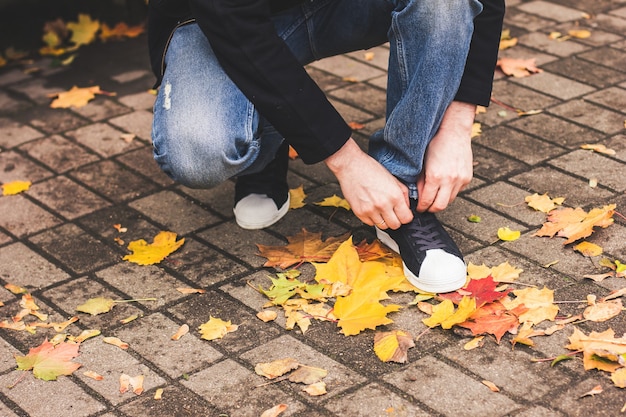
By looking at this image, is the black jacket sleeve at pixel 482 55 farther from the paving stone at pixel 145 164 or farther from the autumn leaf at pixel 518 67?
the autumn leaf at pixel 518 67

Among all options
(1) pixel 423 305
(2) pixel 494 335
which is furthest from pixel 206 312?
(2) pixel 494 335

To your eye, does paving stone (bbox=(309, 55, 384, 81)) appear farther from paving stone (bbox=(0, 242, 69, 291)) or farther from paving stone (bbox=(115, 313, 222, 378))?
paving stone (bbox=(115, 313, 222, 378))

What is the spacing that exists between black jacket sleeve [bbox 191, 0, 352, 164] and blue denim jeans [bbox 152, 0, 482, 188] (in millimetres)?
187

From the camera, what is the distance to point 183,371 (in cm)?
227

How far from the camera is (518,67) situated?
395 cm

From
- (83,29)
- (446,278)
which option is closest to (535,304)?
(446,278)

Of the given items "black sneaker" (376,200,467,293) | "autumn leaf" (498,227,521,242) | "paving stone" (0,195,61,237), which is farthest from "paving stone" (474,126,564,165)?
"paving stone" (0,195,61,237)

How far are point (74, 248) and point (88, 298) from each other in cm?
32

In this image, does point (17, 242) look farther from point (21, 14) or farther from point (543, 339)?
point (21, 14)

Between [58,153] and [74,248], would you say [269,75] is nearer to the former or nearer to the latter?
[74,248]

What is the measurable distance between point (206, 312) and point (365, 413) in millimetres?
610

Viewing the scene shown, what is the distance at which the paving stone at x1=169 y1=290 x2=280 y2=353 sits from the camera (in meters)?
2.36

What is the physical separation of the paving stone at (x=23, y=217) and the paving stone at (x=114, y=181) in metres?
0.21

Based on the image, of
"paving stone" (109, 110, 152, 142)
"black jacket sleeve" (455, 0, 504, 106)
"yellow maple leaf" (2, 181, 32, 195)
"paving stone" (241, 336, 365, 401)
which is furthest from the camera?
"paving stone" (109, 110, 152, 142)
